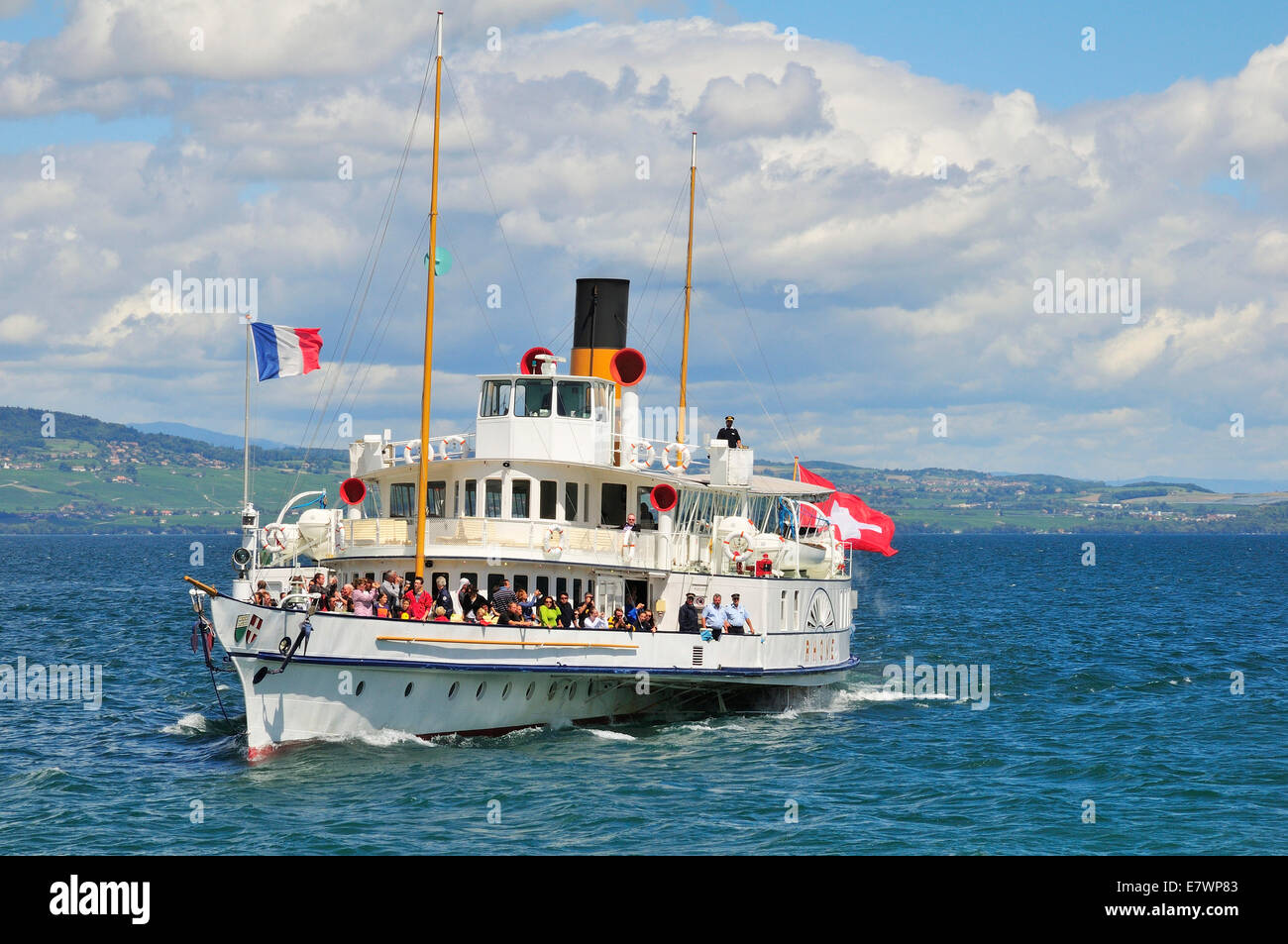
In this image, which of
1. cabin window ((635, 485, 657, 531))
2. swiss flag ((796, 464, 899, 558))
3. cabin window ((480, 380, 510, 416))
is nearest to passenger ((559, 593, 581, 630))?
cabin window ((635, 485, 657, 531))

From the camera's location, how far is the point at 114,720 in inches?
1350

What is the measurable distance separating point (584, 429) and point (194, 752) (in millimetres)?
10981

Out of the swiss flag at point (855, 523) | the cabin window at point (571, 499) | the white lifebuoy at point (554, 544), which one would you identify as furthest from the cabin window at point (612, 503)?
the swiss flag at point (855, 523)

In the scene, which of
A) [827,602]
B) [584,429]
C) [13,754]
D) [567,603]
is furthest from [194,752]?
[827,602]

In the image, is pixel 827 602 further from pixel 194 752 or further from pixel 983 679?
pixel 194 752

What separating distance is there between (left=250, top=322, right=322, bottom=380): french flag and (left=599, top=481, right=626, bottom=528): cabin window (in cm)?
739

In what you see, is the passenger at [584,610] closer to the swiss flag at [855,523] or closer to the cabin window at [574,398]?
the cabin window at [574,398]

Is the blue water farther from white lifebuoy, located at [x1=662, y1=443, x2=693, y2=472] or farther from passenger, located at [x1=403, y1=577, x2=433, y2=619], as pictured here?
white lifebuoy, located at [x1=662, y1=443, x2=693, y2=472]

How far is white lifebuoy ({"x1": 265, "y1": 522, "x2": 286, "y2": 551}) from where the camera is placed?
34.5m

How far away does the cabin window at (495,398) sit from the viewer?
3281 cm

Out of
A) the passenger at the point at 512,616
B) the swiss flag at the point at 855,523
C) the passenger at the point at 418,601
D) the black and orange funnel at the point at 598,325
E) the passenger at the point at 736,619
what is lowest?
the passenger at the point at 736,619

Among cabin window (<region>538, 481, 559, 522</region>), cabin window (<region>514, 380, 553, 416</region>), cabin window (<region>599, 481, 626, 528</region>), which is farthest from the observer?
cabin window (<region>599, 481, 626, 528</region>)

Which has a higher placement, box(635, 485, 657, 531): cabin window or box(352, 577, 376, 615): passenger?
box(635, 485, 657, 531): cabin window

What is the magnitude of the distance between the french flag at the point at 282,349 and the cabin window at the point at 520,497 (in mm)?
5272
